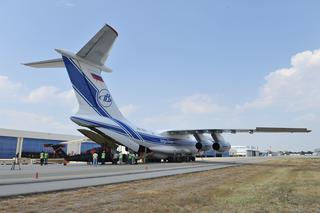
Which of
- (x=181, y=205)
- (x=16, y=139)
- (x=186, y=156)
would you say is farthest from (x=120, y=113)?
(x=16, y=139)

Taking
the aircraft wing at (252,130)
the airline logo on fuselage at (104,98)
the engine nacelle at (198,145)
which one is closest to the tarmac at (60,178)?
the airline logo on fuselage at (104,98)

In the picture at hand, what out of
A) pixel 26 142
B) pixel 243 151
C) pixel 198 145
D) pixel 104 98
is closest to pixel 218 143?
pixel 198 145

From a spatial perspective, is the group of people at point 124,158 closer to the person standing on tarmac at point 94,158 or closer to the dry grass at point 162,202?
the person standing on tarmac at point 94,158

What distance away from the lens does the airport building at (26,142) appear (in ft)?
207

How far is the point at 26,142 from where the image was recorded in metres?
69.2

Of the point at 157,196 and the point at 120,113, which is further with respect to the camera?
the point at 120,113

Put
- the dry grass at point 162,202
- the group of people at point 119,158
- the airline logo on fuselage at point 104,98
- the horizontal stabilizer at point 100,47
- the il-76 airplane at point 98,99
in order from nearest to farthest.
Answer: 1. the dry grass at point 162,202
2. the horizontal stabilizer at point 100,47
3. the il-76 airplane at point 98,99
4. the airline logo on fuselage at point 104,98
5. the group of people at point 119,158

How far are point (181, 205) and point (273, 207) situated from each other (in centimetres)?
222

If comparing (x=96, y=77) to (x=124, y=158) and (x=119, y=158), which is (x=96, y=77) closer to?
(x=119, y=158)

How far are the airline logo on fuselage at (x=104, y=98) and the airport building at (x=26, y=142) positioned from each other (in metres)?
37.6

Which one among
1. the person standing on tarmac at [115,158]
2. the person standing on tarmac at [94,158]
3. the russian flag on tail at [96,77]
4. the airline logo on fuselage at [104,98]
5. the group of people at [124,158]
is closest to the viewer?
the russian flag on tail at [96,77]

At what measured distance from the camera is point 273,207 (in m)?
8.10

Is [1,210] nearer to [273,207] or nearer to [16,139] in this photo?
[273,207]

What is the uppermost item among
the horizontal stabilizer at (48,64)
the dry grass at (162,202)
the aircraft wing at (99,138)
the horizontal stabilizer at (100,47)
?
the horizontal stabilizer at (100,47)
